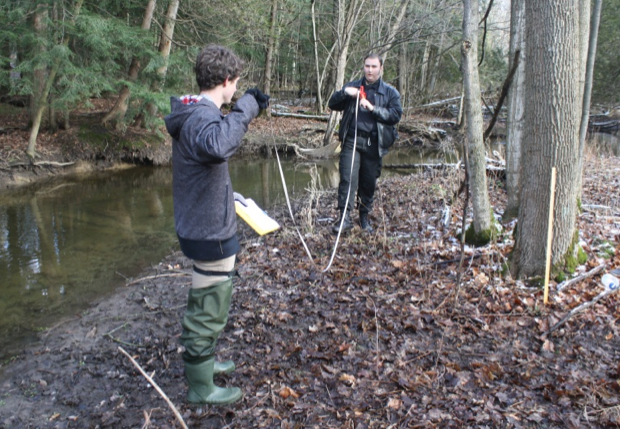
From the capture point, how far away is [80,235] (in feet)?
26.0

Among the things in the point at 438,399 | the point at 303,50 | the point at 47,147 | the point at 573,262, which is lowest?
the point at 438,399

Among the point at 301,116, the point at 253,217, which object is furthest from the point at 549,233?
the point at 301,116

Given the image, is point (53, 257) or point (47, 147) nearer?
point (53, 257)

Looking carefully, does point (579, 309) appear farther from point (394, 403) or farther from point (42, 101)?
point (42, 101)

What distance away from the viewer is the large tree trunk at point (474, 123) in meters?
4.31

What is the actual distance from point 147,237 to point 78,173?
6.85m

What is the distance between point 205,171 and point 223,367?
153 cm

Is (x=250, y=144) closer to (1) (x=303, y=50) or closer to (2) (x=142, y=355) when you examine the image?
(1) (x=303, y=50)

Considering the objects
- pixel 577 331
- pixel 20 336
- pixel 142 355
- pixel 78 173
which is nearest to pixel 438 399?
pixel 577 331

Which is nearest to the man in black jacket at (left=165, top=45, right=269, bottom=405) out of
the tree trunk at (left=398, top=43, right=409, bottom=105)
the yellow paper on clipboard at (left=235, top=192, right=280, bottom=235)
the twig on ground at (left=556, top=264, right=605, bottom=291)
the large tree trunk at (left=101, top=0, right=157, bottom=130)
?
the yellow paper on clipboard at (left=235, top=192, right=280, bottom=235)

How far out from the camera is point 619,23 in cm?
2147

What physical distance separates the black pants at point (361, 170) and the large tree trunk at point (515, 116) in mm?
1604

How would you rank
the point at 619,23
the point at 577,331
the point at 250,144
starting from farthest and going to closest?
the point at 619,23, the point at 250,144, the point at 577,331

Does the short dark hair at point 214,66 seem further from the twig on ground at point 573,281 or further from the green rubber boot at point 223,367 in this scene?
the twig on ground at point 573,281
